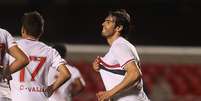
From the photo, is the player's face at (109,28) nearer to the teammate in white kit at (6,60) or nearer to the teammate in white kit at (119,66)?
the teammate in white kit at (119,66)

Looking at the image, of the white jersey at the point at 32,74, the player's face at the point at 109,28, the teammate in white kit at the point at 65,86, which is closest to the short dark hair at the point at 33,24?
the white jersey at the point at 32,74

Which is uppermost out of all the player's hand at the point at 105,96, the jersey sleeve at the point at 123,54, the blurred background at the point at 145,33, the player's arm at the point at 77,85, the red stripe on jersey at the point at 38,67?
the jersey sleeve at the point at 123,54

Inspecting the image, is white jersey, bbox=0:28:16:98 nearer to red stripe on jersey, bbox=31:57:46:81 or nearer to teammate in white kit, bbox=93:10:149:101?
red stripe on jersey, bbox=31:57:46:81

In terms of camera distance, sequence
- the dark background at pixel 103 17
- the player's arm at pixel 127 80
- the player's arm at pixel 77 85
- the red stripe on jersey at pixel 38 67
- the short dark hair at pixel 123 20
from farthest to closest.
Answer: the dark background at pixel 103 17 → the player's arm at pixel 77 85 → the red stripe on jersey at pixel 38 67 → the short dark hair at pixel 123 20 → the player's arm at pixel 127 80

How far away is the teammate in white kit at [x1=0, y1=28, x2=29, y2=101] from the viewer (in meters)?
6.35

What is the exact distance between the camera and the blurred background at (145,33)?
15.5 m

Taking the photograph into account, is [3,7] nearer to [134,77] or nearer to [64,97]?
[64,97]

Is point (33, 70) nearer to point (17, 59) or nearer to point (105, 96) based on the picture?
point (17, 59)

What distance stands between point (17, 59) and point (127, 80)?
38.7 inches

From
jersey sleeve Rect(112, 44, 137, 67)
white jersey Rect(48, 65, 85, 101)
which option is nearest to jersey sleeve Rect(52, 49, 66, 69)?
jersey sleeve Rect(112, 44, 137, 67)

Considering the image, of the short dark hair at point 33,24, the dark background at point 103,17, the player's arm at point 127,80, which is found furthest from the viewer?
the dark background at point 103,17

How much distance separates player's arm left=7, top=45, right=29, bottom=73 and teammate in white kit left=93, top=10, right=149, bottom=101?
27.8 inches

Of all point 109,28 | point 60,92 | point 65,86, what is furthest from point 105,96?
point 65,86

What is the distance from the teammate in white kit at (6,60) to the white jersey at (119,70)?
0.76 meters
